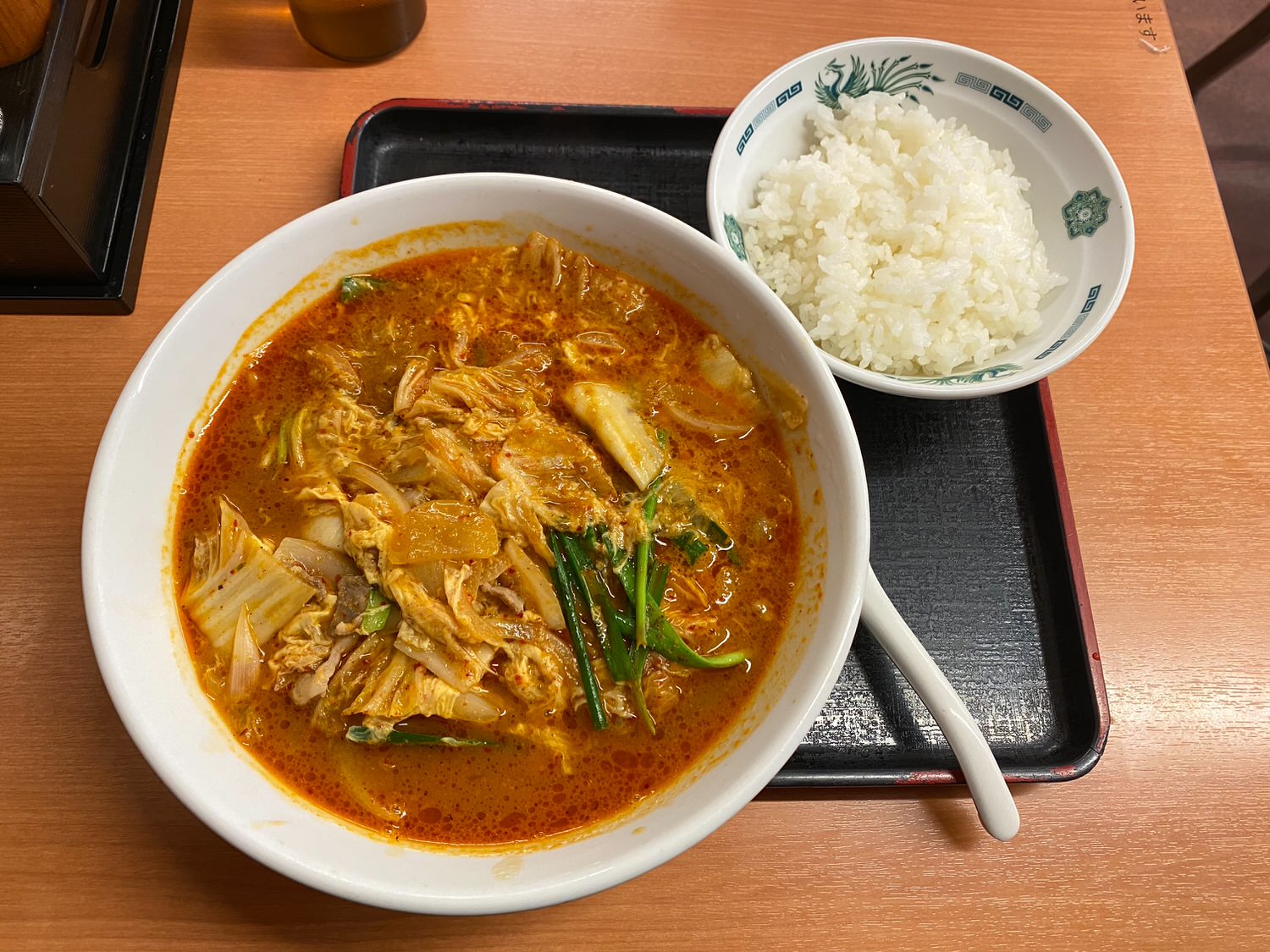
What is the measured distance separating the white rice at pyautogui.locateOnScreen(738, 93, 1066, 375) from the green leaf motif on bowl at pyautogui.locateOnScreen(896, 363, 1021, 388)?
0.06 m

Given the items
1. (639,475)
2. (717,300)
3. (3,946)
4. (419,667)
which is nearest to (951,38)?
(717,300)

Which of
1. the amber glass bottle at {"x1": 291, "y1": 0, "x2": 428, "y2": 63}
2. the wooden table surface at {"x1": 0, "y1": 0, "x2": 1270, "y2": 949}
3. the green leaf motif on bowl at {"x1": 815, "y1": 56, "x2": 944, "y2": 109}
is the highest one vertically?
the amber glass bottle at {"x1": 291, "y1": 0, "x2": 428, "y2": 63}

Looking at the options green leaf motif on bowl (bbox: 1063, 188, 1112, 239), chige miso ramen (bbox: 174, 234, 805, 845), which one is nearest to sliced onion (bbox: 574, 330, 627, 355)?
chige miso ramen (bbox: 174, 234, 805, 845)

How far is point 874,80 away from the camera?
2.32 meters

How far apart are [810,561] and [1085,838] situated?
3.01 feet

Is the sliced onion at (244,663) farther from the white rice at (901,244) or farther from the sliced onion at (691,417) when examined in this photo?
the white rice at (901,244)

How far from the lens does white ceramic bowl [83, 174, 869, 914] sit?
133 centimetres

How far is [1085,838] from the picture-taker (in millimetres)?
1830

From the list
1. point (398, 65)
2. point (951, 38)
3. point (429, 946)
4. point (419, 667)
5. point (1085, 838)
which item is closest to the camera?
point (419, 667)

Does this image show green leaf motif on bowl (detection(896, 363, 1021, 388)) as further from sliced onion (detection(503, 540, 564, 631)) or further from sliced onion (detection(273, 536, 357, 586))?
sliced onion (detection(273, 536, 357, 586))

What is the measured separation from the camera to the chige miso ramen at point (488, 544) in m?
1.53

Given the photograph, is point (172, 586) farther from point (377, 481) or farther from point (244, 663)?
point (377, 481)

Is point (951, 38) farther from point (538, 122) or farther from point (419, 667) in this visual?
point (419, 667)

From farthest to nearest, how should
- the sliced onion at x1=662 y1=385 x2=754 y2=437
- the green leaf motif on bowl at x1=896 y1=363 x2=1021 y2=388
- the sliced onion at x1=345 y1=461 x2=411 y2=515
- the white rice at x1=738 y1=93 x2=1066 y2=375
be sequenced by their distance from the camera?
the white rice at x1=738 y1=93 x2=1066 y2=375 < the green leaf motif on bowl at x1=896 y1=363 x2=1021 y2=388 < the sliced onion at x1=662 y1=385 x2=754 y2=437 < the sliced onion at x1=345 y1=461 x2=411 y2=515
